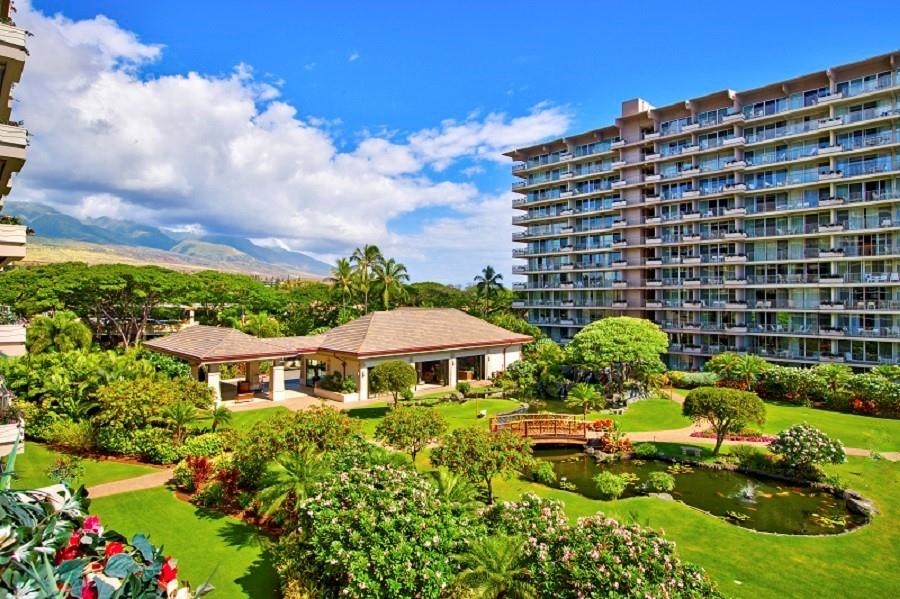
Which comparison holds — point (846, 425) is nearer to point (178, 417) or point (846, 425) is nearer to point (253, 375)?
point (178, 417)

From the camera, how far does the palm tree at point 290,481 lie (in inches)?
560

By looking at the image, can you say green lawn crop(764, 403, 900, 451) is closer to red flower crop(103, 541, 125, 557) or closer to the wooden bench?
the wooden bench

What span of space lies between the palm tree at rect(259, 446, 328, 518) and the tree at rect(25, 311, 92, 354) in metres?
23.7

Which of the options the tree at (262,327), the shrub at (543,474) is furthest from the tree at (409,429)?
the tree at (262,327)

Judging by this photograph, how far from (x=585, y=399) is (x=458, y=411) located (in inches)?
297

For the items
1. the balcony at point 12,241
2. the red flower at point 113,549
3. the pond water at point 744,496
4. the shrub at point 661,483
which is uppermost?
the balcony at point 12,241

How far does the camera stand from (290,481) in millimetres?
14500

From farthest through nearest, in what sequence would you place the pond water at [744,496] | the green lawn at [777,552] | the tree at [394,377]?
the tree at [394,377] → the pond water at [744,496] → the green lawn at [777,552]

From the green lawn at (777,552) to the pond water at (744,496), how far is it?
3.77 feet

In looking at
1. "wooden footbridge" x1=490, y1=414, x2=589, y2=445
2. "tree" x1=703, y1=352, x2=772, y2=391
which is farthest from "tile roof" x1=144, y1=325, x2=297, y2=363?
"tree" x1=703, y1=352, x2=772, y2=391

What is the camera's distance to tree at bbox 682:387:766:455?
2252 centimetres

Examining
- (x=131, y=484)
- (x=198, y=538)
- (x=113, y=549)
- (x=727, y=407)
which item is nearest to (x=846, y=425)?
(x=727, y=407)

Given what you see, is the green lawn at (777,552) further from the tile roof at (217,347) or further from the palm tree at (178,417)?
the tile roof at (217,347)

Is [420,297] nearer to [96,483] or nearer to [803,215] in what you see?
[803,215]
